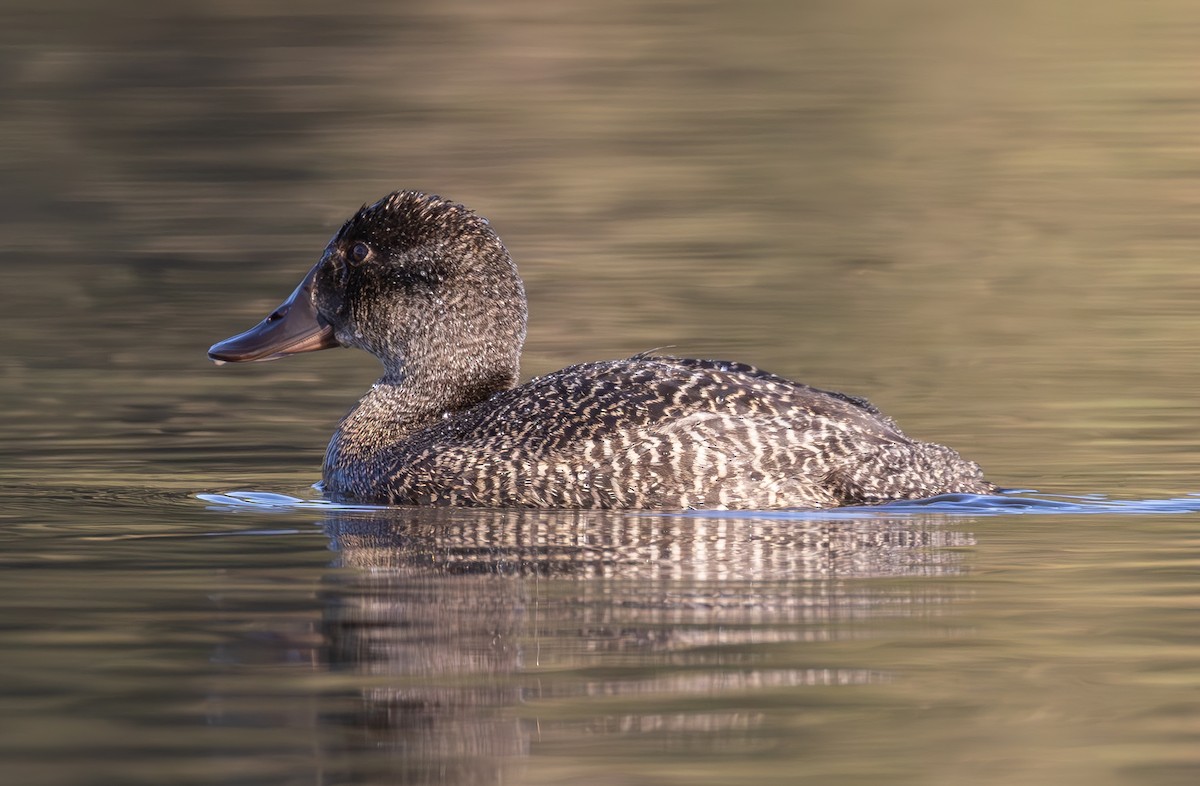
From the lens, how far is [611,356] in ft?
44.7

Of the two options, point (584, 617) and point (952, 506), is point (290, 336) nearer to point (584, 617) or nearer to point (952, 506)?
point (952, 506)

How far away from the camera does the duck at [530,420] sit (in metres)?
8.98

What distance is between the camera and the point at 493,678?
6.02m

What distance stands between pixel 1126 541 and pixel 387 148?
615 inches

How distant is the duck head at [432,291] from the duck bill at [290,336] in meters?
0.27

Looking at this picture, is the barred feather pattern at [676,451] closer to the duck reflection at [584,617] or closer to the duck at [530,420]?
the duck at [530,420]

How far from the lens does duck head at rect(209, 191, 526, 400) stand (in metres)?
10.2

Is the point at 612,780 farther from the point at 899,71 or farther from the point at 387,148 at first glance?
the point at 899,71

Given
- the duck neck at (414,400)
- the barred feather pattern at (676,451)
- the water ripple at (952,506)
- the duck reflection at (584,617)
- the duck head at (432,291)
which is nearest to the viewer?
the duck reflection at (584,617)

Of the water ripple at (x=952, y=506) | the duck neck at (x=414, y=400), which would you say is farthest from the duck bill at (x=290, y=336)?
the water ripple at (x=952, y=506)

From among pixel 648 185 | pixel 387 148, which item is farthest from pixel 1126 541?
pixel 387 148

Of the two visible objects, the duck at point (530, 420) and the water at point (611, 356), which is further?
the duck at point (530, 420)

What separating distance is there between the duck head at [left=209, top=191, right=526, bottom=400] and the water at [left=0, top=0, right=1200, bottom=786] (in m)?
0.83

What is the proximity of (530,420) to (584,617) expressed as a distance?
255 centimetres
